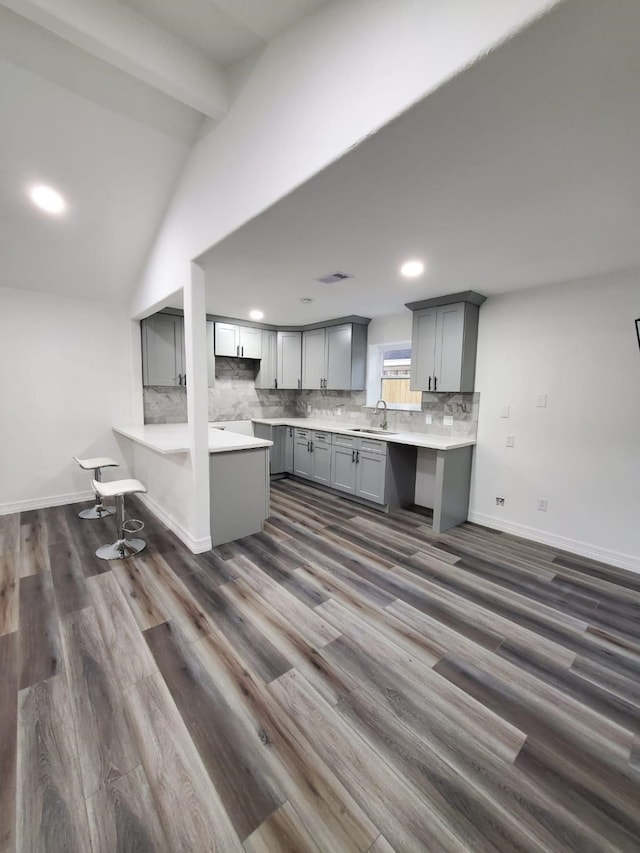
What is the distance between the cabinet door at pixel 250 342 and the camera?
201 inches

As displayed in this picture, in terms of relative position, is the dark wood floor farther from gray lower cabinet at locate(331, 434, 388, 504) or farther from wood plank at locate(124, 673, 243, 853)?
gray lower cabinet at locate(331, 434, 388, 504)

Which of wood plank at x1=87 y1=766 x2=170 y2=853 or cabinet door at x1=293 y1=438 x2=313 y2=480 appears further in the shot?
cabinet door at x1=293 y1=438 x2=313 y2=480

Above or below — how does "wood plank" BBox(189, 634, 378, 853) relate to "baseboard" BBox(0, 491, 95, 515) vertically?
below

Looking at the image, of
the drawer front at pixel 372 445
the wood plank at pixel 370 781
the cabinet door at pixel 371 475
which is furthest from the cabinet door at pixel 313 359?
the wood plank at pixel 370 781

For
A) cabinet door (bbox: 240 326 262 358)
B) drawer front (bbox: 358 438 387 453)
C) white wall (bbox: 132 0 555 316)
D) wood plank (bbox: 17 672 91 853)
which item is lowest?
wood plank (bbox: 17 672 91 853)

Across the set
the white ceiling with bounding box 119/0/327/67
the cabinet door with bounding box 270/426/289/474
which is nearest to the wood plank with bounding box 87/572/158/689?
the cabinet door with bounding box 270/426/289/474

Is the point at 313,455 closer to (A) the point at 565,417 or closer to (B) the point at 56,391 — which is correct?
(A) the point at 565,417

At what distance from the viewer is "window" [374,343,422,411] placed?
4.54 metres

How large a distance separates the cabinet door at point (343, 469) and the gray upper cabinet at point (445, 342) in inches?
46.7

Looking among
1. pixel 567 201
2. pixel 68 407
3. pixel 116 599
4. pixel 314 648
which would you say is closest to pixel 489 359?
pixel 567 201

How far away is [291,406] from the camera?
620 cm

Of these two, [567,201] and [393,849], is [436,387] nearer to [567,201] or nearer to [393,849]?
[567,201]

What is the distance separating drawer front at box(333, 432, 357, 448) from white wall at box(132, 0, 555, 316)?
2.62 metres

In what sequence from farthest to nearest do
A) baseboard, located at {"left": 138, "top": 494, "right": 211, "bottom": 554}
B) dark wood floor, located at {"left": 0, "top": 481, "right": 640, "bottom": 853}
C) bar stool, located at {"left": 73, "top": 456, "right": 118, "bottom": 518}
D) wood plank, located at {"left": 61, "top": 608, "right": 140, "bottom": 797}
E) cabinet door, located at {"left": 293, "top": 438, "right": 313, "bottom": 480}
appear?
cabinet door, located at {"left": 293, "top": 438, "right": 313, "bottom": 480}, bar stool, located at {"left": 73, "top": 456, "right": 118, "bottom": 518}, baseboard, located at {"left": 138, "top": 494, "right": 211, "bottom": 554}, wood plank, located at {"left": 61, "top": 608, "right": 140, "bottom": 797}, dark wood floor, located at {"left": 0, "top": 481, "right": 640, "bottom": 853}
